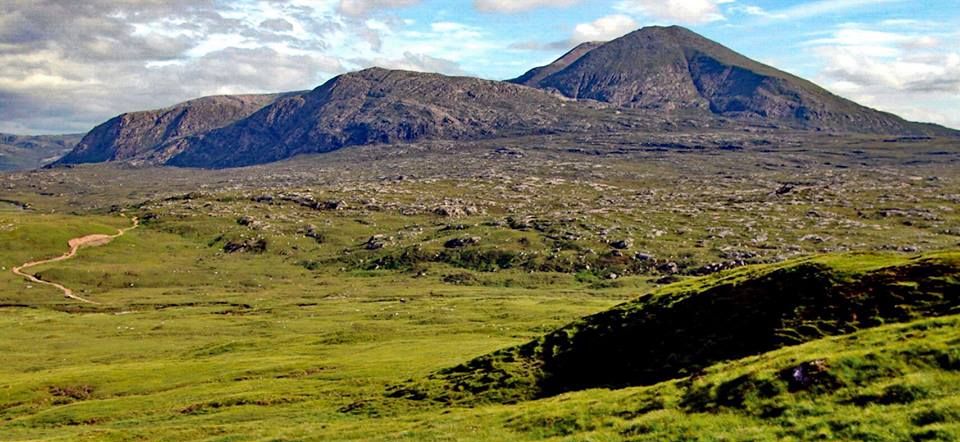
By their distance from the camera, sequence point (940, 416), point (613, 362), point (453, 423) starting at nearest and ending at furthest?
1. point (940, 416)
2. point (453, 423)
3. point (613, 362)

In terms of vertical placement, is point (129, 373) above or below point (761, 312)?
below

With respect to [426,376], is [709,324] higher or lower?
higher

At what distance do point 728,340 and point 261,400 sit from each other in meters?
49.8

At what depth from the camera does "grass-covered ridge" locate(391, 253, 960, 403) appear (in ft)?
170

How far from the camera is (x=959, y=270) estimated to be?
51.7 meters

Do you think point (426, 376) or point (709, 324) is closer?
point (709, 324)

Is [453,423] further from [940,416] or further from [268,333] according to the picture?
[268,333]

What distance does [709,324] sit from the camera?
59.7m

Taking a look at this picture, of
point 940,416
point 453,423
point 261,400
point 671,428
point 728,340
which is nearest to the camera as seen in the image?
point 940,416

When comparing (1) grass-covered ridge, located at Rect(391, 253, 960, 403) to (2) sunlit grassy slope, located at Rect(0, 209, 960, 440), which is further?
(1) grass-covered ridge, located at Rect(391, 253, 960, 403)

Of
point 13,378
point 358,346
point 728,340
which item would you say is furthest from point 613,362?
point 13,378

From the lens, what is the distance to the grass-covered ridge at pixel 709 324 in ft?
Result: 170

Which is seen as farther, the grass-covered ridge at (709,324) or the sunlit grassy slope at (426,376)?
the grass-covered ridge at (709,324)

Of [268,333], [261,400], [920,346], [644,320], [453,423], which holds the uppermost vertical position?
[920,346]
